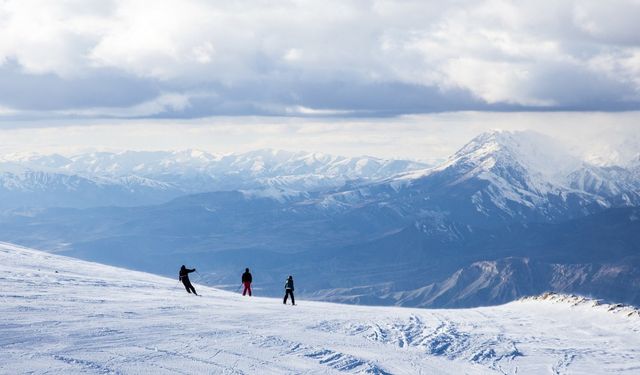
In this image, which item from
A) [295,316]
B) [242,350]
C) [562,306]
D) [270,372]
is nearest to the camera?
[270,372]

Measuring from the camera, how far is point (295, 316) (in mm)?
41781

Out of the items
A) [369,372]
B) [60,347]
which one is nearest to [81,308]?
[60,347]

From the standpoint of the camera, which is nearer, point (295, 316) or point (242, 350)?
point (242, 350)

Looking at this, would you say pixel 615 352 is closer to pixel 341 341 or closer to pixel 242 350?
pixel 341 341

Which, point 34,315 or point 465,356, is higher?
point 34,315

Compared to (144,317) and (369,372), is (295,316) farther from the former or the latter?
(369,372)

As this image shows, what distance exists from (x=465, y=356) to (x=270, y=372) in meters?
10.4

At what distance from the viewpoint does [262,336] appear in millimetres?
34812

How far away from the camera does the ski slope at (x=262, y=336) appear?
2908cm

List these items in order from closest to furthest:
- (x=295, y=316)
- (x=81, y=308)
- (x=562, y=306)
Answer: (x=81, y=308) → (x=295, y=316) → (x=562, y=306)

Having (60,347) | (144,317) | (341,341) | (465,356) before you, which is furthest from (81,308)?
(465,356)

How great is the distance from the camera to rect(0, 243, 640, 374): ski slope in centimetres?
2908

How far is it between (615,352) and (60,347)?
962 inches

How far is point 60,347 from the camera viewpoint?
29.2m
